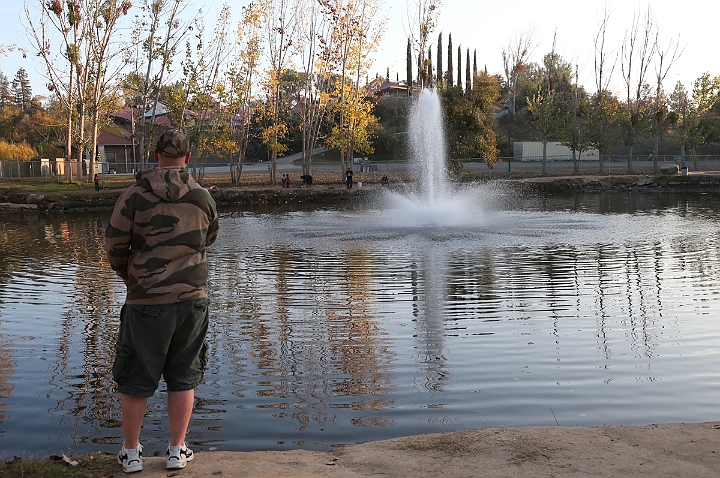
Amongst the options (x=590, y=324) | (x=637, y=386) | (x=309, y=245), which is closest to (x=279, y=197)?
(x=309, y=245)

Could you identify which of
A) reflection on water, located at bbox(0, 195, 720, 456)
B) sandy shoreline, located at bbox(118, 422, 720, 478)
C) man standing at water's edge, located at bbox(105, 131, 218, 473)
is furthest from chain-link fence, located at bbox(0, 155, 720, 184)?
sandy shoreline, located at bbox(118, 422, 720, 478)

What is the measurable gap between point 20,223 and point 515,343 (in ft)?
83.0

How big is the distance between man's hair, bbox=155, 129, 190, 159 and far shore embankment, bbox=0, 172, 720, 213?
28.0 m

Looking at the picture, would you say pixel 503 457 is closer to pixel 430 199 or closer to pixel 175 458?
pixel 175 458

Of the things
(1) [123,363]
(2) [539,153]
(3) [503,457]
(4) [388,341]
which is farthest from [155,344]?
(2) [539,153]

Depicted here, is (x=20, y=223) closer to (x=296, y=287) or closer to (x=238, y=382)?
(x=296, y=287)

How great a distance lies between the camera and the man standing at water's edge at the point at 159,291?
191 inches

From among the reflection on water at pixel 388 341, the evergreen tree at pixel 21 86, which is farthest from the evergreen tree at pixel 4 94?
the reflection on water at pixel 388 341

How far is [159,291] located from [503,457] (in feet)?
7.80

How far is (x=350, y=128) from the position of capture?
4816 cm

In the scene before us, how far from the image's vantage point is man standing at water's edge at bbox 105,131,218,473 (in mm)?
4863

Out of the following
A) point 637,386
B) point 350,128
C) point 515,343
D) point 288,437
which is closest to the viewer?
point 288,437

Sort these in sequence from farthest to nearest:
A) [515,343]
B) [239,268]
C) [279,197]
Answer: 1. [279,197]
2. [239,268]
3. [515,343]

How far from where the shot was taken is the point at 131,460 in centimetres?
483
